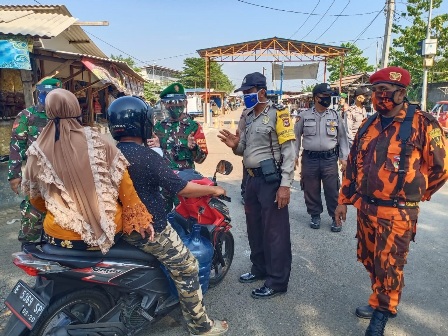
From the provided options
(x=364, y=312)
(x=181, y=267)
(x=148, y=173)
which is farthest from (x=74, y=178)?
(x=364, y=312)

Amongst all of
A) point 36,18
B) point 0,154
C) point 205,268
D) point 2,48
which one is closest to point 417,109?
point 205,268

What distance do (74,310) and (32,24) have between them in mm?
5874

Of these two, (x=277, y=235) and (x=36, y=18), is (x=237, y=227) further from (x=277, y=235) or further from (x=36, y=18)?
(x=36, y=18)

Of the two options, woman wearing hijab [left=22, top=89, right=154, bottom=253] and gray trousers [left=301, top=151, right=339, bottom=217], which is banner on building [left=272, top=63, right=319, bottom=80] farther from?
woman wearing hijab [left=22, top=89, right=154, bottom=253]

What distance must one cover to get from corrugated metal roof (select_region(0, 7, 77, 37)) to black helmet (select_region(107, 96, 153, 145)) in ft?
15.0

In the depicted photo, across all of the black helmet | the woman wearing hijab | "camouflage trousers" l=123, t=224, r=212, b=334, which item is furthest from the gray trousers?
the woman wearing hijab

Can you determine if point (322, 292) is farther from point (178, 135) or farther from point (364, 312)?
point (178, 135)

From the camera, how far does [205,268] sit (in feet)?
8.82

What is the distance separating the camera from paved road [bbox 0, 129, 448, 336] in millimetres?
2715

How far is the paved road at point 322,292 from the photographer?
8.91ft

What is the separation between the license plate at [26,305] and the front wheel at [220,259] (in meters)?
1.50

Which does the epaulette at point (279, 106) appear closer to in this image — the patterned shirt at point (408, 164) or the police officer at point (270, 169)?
the police officer at point (270, 169)

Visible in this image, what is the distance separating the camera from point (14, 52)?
18.3 ft

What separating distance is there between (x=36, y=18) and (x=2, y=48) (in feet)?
6.16
